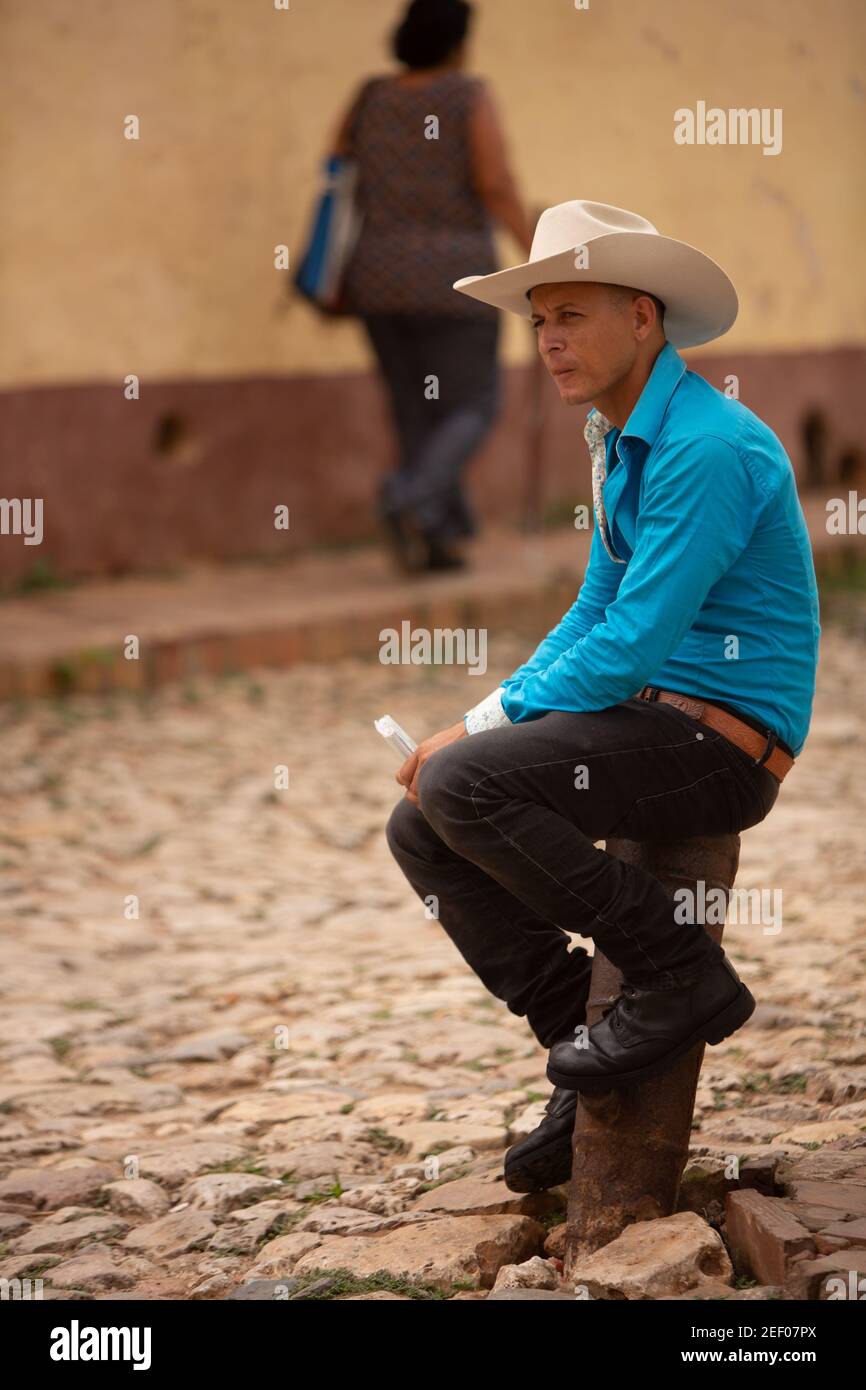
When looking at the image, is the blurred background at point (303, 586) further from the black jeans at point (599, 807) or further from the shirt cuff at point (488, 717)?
the shirt cuff at point (488, 717)

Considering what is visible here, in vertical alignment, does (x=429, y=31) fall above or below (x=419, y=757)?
above

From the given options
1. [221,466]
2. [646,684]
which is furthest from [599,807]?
[221,466]

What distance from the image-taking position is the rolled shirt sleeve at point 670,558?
9.57ft

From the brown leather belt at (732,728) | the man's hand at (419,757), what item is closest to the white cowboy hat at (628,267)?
the brown leather belt at (732,728)

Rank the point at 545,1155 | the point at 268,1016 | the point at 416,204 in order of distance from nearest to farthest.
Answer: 1. the point at 545,1155
2. the point at 268,1016
3. the point at 416,204

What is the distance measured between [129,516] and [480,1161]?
5794 mm

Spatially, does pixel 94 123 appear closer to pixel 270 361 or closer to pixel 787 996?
pixel 270 361

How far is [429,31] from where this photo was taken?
26.7 ft

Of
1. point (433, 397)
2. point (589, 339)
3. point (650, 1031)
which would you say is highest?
point (433, 397)

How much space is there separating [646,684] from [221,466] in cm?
638

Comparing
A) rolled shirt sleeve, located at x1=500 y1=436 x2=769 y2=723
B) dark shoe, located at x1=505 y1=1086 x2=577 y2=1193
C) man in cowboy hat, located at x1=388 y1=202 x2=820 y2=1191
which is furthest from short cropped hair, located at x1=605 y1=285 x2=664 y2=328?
dark shoe, located at x1=505 y1=1086 x2=577 y2=1193

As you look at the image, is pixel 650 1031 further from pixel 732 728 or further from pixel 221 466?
pixel 221 466

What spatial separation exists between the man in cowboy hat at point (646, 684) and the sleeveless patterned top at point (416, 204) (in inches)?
203

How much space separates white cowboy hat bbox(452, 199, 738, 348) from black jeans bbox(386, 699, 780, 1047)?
2.19 feet
